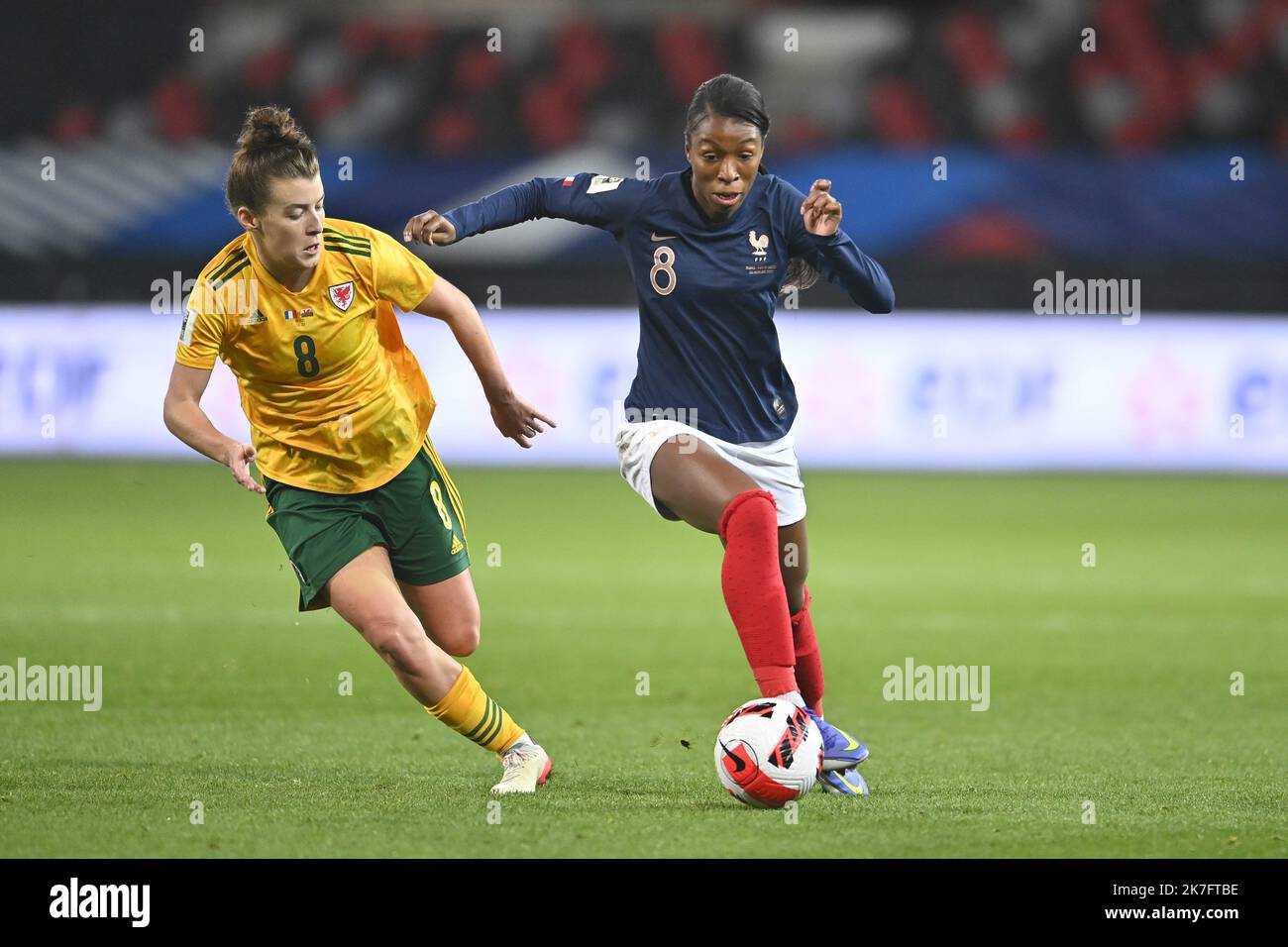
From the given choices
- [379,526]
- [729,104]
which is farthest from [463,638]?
[729,104]

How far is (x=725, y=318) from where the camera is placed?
541 centimetres

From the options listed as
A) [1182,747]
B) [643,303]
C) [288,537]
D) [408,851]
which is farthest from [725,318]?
[1182,747]

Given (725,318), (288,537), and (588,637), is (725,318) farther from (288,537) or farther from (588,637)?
(588,637)

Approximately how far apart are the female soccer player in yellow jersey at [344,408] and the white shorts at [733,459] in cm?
28

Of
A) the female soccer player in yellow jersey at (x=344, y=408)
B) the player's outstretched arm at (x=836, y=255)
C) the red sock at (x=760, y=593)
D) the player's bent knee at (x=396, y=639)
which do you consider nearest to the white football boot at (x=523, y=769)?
the female soccer player in yellow jersey at (x=344, y=408)

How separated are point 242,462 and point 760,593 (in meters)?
1.47

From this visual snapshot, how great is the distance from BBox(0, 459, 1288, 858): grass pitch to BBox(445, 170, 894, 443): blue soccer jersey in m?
1.16

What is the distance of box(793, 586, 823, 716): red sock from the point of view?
18.6 ft

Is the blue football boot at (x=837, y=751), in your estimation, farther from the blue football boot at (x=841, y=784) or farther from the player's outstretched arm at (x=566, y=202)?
the player's outstretched arm at (x=566, y=202)

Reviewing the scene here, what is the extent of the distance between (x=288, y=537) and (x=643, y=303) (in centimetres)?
127

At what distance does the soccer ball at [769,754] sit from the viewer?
4.93m

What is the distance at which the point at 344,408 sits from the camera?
532cm

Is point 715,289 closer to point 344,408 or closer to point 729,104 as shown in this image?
point 729,104
